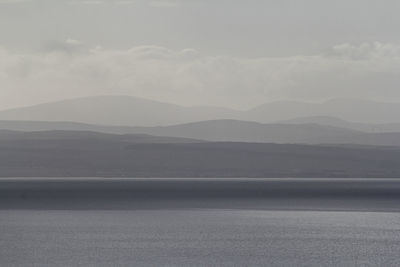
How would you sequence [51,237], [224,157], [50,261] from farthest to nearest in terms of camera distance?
[224,157] < [51,237] < [50,261]

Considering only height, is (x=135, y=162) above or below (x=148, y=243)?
above

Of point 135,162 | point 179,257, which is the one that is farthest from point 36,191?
point 135,162

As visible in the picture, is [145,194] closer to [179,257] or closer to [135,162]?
Result: [179,257]

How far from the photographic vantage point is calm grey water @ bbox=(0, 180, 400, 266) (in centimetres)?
2966

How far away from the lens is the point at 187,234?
35.4 m

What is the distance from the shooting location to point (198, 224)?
38.6 metres

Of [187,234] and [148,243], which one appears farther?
[187,234]

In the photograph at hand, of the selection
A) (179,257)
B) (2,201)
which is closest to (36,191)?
(2,201)

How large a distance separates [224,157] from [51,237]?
7891 cm

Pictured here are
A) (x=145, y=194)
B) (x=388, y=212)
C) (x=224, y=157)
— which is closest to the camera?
(x=388, y=212)

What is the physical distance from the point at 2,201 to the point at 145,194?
6828 mm

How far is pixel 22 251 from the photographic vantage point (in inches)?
1215

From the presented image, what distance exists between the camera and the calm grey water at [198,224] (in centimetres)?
2966

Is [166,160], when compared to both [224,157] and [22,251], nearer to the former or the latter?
[224,157]
